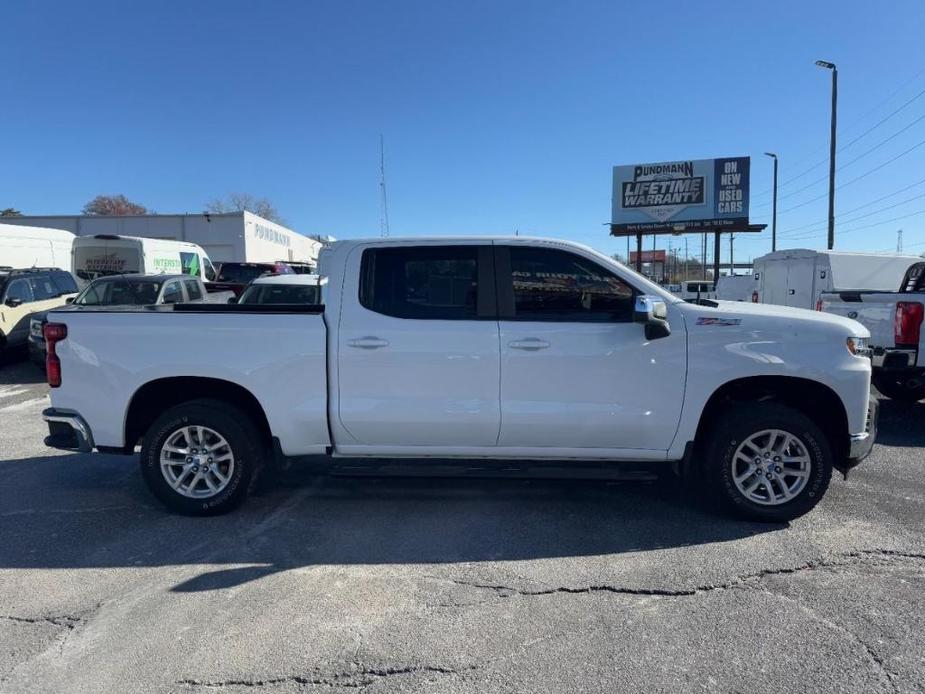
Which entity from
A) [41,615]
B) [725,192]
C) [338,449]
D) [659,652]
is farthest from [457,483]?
[725,192]

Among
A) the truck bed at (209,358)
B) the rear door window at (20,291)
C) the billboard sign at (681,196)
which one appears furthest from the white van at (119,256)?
the billboard sign at (681,196)

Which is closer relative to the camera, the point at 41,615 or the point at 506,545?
the point at 41,615

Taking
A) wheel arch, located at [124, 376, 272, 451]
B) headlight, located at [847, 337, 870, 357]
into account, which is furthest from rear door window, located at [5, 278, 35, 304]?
headlight, located at [847, 337, 870, 357]

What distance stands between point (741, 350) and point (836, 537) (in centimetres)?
137

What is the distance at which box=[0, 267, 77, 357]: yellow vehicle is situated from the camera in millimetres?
11133

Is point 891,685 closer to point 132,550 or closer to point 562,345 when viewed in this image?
point 562,345

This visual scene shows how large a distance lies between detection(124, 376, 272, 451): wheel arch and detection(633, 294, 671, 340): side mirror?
8.54 ft

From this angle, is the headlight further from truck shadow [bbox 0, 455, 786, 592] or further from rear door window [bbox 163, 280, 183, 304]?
rear door window [bbox 163, 280, 183, 304]

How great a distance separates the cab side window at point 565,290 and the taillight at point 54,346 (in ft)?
10.3

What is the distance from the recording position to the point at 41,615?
3.34m

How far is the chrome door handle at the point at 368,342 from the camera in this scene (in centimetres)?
432

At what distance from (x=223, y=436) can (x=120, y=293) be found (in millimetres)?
8334

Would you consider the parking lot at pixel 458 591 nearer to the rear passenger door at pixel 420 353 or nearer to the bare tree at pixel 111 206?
the rear passenger door at pixel 420 353

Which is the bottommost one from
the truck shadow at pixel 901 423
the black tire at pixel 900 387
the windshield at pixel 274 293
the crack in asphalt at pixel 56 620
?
the crack in asphalt at pixel 56 620
